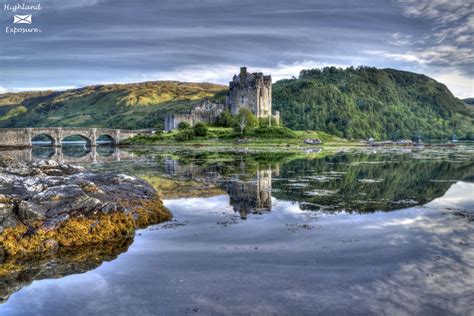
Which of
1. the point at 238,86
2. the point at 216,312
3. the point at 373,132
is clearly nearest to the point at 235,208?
the point at 216,312

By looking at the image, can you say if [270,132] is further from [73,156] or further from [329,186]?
[329,186]

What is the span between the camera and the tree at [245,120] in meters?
97.9

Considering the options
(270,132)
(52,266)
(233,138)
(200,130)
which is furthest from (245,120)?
(52,266)

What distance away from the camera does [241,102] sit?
357ft

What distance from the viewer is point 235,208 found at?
19.8 meters

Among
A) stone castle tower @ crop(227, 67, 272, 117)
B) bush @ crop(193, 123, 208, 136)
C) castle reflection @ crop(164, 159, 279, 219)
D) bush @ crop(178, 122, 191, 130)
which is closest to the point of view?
castle reflection @ crop(164, 159, 279, 219)

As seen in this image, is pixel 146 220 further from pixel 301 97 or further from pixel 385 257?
pixel 301 97

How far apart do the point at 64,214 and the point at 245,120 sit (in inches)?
3440

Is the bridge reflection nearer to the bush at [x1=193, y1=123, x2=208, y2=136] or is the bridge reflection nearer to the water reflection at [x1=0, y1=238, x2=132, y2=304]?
the bush at [x1=193, y1=123, x2=208, y2=136]

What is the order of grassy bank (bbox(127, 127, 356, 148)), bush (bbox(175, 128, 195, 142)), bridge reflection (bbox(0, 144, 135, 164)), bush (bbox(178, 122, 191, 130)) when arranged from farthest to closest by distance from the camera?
bush (bbox(178, 122, 191, 130)) → bush (bbox(175, 128, 195, 142)) → grassy bank (bbox(127, 127, 356, 148)) → bridge reflection (bbox(0, 144, 135, 164))

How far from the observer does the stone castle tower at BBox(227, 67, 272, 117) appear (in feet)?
352

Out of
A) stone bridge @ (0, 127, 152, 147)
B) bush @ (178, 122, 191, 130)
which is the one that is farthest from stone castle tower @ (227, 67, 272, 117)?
stone bridge @ (0, 127, 152, 147)

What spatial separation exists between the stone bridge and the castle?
47.9ft

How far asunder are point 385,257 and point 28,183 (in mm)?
13459
